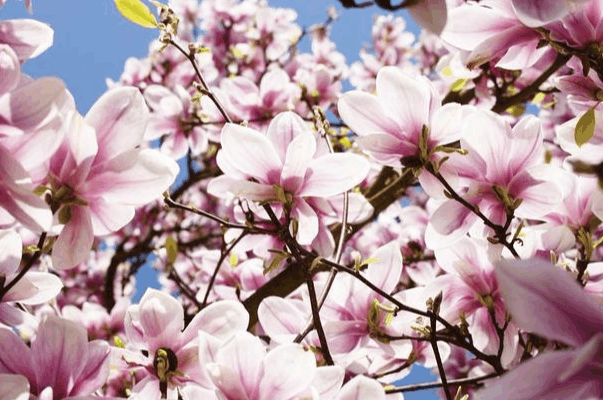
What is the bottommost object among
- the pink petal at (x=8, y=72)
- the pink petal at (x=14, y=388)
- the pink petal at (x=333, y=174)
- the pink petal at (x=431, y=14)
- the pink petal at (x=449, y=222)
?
the pink petal at (x=14, y=388)

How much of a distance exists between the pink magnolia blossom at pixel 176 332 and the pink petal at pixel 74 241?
181 mm

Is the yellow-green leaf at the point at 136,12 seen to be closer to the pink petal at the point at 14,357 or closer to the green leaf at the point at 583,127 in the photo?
the pink petal at the point at 14,357

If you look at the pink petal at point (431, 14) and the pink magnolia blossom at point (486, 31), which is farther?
the pink magnolia blossom at point (486, 31)

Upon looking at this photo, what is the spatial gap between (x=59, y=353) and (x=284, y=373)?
302mm

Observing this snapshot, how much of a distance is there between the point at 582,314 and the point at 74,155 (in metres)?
0.60

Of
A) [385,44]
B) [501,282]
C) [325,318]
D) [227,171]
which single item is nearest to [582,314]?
[501,282]

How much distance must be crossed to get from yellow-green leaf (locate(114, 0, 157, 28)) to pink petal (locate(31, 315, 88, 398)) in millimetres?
568

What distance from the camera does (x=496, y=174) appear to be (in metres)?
1.04

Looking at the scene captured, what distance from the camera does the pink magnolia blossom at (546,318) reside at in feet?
1.54

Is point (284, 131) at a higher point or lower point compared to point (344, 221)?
higher

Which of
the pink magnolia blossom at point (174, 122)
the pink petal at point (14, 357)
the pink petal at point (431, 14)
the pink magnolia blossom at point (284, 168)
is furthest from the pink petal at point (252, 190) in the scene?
the pink magnolia blossom at point (174, 122)

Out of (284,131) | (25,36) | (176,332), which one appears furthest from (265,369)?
(25,36)

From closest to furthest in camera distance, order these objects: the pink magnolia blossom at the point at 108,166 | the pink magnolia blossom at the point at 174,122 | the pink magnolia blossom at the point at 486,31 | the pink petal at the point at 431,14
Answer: the pink petal at the point at 431,14
the pink magnolia blossom at the point at 108,166
the pink magnolia blossom at the point at 486,31
the pink magnolia blossom at the point at 174,122

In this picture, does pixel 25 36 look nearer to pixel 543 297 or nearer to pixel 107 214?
pixel 107 214
